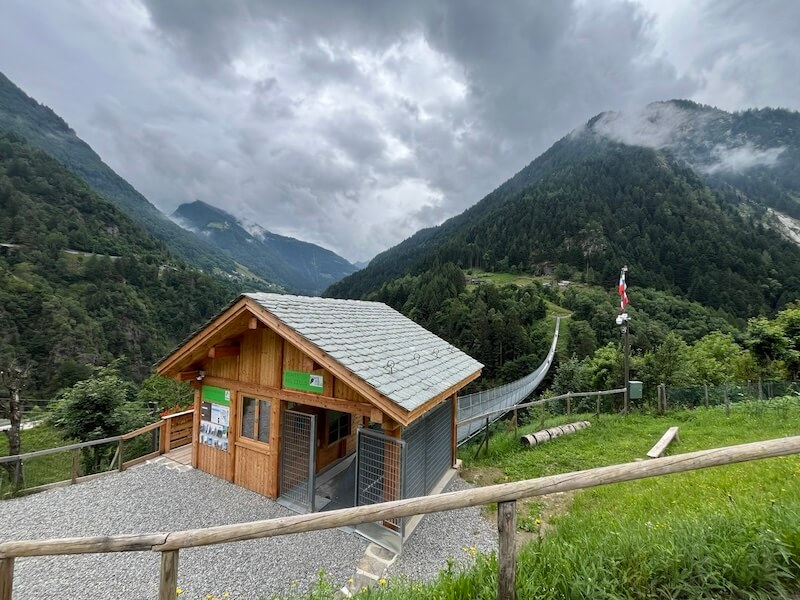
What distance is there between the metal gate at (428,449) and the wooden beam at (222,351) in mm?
4112

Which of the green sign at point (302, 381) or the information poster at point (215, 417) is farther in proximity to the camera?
the information poster at point (215, 417)

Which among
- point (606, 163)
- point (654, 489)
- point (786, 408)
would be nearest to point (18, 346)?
point (654, 489)

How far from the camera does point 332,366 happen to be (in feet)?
19.7

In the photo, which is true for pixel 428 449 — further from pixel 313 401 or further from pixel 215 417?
pixel 215 417

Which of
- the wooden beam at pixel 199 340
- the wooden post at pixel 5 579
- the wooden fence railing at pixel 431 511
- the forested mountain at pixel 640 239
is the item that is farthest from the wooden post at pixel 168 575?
the forested mountain at pixel 640 239

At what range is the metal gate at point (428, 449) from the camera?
646 cm

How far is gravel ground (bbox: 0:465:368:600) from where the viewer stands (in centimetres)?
486

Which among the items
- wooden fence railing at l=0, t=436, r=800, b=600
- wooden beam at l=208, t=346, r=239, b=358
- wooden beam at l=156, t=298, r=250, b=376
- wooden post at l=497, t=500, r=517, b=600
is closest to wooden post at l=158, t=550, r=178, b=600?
wooden fence railing at l=0, t=436, r=800, b=600

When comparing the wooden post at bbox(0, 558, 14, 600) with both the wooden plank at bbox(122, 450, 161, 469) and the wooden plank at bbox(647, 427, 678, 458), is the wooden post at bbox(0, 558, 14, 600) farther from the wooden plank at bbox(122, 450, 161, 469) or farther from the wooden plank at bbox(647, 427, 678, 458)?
the wooden plank at bbox(647, 427, 678, 458)

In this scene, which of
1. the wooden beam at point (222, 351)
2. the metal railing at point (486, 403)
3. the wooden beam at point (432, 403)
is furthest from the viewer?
the metal railing at point (486, 403)

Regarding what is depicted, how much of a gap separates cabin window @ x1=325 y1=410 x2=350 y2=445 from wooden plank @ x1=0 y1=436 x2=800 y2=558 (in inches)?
245

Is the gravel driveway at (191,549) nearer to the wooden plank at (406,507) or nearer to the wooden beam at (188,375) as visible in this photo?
the wooden beam at (188,375)

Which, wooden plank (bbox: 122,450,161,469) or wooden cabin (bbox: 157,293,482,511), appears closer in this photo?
wooden cabin (bbox: 157,293,482,511)

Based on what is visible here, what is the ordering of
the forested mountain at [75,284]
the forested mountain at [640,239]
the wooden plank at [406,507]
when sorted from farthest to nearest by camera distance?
the forested mountain at [640,239] < the forested mountain at [75,284] < the wooden plank at [406,507]
